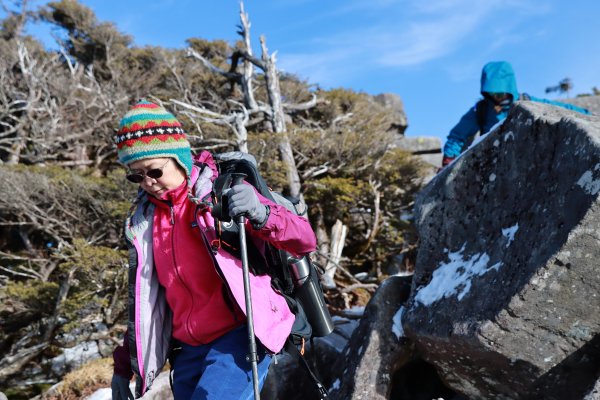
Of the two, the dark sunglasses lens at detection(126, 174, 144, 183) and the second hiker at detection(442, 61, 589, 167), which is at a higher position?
the second hiker at detection(442, 61, 589, 167)

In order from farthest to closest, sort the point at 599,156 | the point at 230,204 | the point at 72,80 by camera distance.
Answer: the point at 72,80 → the point at 599,156 → the point at 230,204

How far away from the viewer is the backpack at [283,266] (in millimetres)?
2145

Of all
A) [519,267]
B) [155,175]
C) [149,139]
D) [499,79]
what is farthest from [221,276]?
[499,79]

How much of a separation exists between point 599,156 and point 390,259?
28.4 feet

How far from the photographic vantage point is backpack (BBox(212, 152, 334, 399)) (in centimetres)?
214

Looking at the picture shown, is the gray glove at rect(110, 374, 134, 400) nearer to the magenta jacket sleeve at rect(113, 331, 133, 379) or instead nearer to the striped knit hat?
the magenta jacket sleeve at rect(113, 331, 133, 379)

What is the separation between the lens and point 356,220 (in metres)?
11.8

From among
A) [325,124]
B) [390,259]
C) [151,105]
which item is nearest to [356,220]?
[390,259]

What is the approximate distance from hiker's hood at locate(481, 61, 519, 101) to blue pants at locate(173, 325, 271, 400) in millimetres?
3673

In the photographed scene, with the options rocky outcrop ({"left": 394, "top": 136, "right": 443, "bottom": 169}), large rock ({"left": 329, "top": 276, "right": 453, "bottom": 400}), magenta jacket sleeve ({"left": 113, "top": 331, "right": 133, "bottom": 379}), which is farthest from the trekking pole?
rocky outcrop ({"left": 394, "top": 136, "right": 443, "bottom": 169})

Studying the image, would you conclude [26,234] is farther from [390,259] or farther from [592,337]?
[592,337]

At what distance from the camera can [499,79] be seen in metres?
4.78

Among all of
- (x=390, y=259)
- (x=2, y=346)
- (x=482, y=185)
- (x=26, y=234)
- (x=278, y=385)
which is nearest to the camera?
(x=482, y=185)

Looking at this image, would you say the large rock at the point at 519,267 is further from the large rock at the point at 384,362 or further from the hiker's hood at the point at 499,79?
the hiker's hood at the point at 499,79
